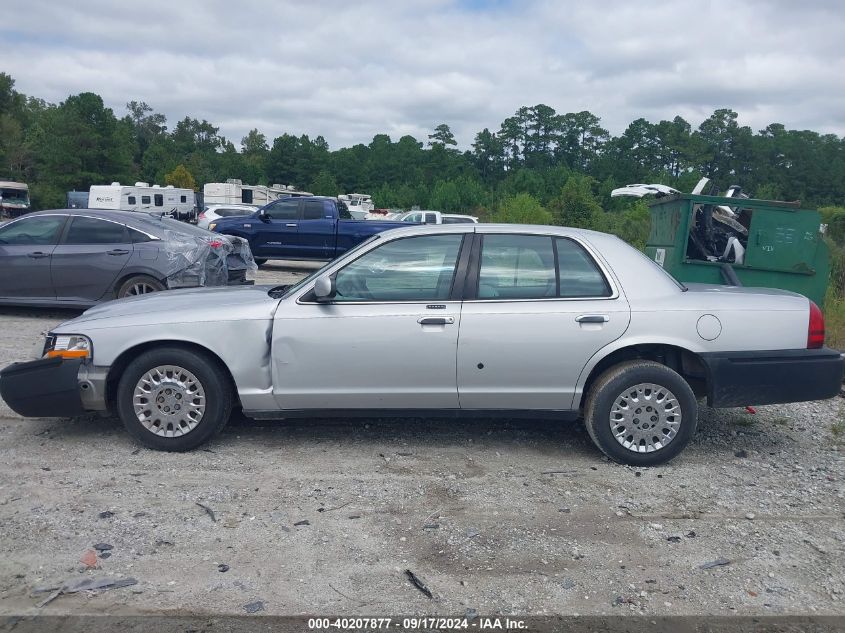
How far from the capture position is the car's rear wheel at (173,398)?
513cm

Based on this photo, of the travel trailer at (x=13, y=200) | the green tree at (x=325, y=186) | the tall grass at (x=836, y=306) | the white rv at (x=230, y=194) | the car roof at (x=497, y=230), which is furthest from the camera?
the green tree at (x=325, y=186)

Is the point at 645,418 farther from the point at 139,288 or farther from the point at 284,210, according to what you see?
the point at 284,210

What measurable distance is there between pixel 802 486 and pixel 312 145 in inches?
3391

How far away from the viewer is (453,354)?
5.09m

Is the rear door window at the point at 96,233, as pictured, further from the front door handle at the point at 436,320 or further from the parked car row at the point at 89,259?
the front door handle at the point at 436,320

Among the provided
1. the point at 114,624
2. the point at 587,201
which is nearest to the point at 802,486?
the point at 114,624

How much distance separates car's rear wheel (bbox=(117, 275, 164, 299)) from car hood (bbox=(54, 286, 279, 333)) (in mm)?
4017

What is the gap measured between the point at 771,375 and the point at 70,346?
476cm

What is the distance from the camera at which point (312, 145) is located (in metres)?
87.2

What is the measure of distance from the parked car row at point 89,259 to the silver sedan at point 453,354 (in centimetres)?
455

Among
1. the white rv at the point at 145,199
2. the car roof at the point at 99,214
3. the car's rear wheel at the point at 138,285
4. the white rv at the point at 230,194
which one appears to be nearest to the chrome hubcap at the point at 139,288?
the car's rear wheel at the point at 138,285

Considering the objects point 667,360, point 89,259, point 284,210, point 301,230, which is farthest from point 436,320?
point 284,210

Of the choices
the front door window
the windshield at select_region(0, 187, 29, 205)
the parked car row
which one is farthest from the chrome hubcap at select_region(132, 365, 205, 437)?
the windshield at select_region(0, 187, 29, 205)

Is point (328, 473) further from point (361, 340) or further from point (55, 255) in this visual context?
point (55, 255)
